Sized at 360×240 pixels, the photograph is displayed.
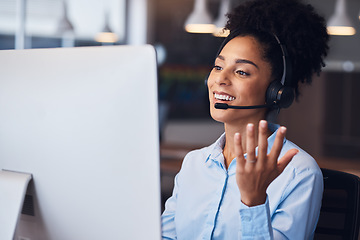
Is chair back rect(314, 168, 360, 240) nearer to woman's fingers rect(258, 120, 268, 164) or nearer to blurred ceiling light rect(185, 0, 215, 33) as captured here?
woman's fingers rect(258, 120, 268, 164)

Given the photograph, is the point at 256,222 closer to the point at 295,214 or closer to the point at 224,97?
the point at 295,214

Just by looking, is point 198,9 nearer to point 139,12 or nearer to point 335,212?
point 335,212

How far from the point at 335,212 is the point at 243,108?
39 centimetres

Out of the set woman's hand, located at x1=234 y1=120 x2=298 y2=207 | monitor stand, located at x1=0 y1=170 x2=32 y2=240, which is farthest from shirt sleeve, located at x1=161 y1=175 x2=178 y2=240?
monitor stand, located at x1=0 y1=170 x2=32 y2=240

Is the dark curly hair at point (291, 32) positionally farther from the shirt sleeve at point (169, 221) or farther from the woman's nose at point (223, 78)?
the shirt sleeve at point (169, 221)

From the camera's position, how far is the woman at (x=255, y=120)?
1112 millimetres

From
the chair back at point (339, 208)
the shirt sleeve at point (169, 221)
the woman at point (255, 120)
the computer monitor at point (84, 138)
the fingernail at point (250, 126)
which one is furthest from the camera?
the shirt sleeve at point (169, 221)

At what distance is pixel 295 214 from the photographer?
107cm

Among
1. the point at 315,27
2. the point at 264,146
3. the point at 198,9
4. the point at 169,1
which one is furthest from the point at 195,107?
the point at 264,146

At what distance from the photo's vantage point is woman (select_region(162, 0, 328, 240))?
1.11 meters

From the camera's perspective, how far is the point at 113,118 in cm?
76

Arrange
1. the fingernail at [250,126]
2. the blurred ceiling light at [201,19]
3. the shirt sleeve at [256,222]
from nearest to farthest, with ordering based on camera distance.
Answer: the fingernail at [250,126], the shirt sleeve at [256,222], the blurred ceiling light at [201,19]

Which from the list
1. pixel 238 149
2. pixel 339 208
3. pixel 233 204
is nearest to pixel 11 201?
pixel 238 149

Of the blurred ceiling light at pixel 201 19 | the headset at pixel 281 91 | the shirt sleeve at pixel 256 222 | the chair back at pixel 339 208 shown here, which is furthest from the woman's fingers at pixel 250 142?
the blurred ceiling light at pixel 201 19
